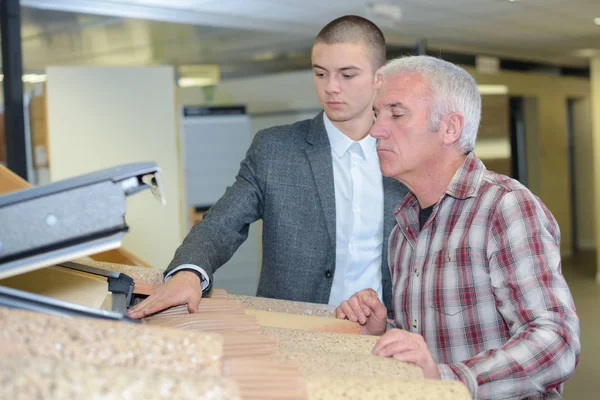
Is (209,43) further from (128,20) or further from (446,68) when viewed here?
(446,68)

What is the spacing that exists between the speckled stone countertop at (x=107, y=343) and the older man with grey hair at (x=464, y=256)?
2.10 ft

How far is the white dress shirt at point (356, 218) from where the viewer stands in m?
2.21

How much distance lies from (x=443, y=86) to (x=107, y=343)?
3.84ft

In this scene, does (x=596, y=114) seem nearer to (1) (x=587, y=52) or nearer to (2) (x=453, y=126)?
(1) (x=587, y=52)

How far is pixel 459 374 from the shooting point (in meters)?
1.22

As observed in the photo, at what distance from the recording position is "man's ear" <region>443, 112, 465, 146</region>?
1.69 meters

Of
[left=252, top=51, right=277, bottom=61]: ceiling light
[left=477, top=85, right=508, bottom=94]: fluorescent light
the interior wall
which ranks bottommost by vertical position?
the interior wall

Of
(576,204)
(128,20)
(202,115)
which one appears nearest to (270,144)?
(202,115)

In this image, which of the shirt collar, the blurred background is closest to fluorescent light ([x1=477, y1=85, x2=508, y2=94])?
the blurred background

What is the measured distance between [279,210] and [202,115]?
5.60 meters

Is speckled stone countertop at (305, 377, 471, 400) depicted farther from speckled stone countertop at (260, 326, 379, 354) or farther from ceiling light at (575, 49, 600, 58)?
ceiling light at (575, 49, 600, 58)

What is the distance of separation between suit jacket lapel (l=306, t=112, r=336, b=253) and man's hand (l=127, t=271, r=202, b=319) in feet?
2.82

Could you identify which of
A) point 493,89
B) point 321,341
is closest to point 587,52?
point 493,89

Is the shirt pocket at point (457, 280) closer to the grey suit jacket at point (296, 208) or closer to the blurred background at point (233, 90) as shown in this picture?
the grey suit jacket at point (296, 208)
